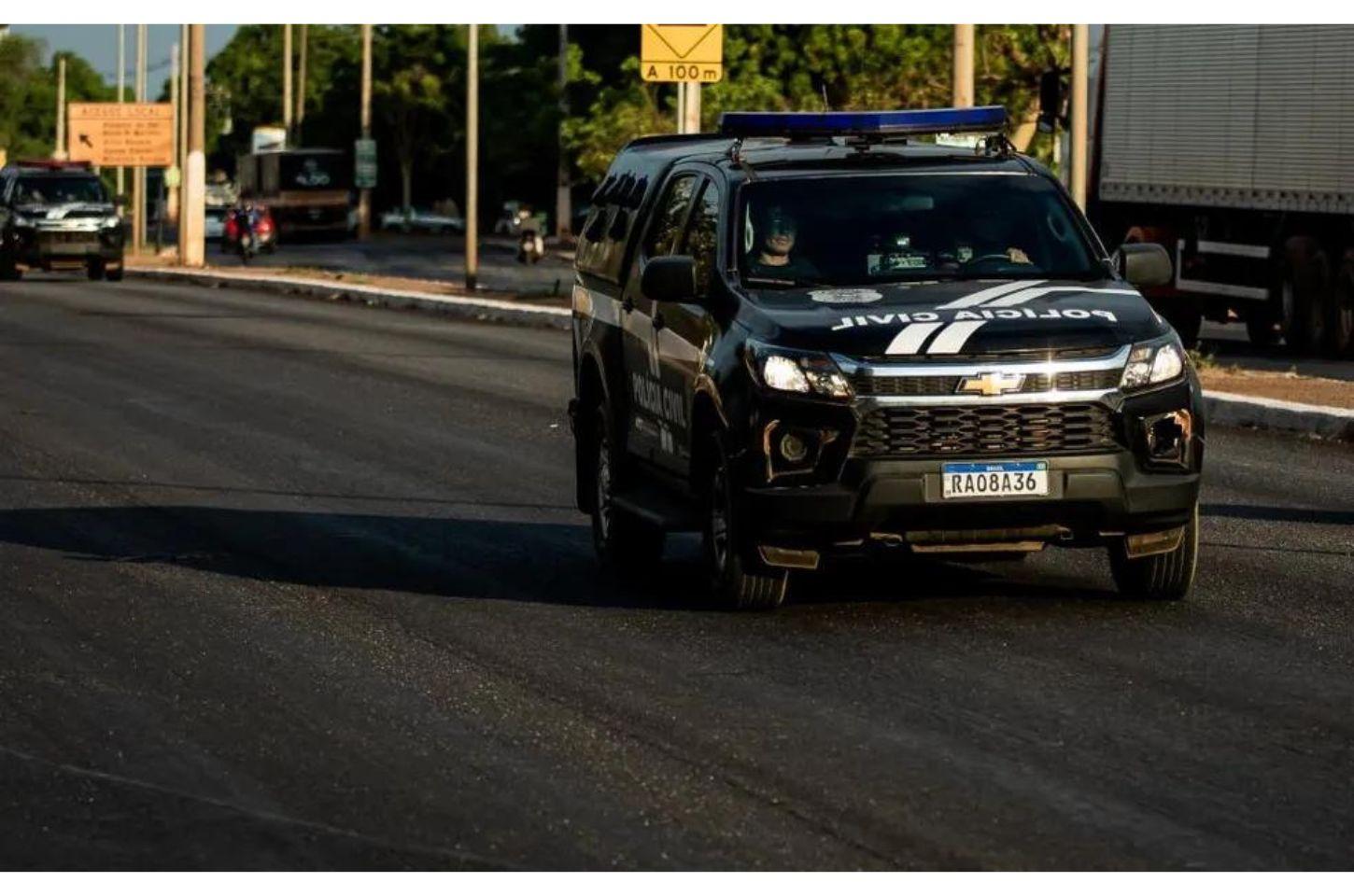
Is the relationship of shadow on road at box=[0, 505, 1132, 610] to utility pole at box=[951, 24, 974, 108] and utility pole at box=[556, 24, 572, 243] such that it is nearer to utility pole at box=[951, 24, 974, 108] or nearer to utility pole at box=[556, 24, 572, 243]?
utility pole at box=[951, 24, 974, 108]

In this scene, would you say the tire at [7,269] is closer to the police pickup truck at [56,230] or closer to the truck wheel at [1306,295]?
the police pickup truck at [56,230]

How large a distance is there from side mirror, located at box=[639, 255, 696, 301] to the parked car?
332 ft

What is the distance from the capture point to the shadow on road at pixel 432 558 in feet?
40.7

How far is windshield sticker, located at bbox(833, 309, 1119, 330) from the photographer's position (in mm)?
11305

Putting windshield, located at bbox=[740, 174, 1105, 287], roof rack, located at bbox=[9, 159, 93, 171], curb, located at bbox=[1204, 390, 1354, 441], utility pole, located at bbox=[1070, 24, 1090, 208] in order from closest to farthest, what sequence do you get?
1. windshield, located at bbox=[740, 174, 1105, 287]
2. curb, located at bbox=[1204, 390, 1354, 441]
3. utility pole, located at bbox=[1070, 24, 1090, 208]
4. roof rack, located at bbox=[9, 159, 93, 171]

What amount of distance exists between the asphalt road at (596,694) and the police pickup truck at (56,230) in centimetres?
3871

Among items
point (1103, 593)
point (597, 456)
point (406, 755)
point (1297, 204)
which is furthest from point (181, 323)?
point (406, 755)

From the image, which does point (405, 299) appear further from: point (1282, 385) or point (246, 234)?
point (246, 234)

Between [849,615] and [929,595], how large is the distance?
605 millimetres

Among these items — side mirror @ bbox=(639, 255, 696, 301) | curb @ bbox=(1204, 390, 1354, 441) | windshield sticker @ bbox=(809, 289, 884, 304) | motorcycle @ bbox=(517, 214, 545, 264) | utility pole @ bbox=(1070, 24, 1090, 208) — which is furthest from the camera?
motorcycle @ bbox=(517, 214, 545, 264)

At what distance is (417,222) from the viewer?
4641 inches

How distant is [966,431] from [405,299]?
107 feet

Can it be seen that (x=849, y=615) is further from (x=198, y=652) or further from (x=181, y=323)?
(x=181, y=323)

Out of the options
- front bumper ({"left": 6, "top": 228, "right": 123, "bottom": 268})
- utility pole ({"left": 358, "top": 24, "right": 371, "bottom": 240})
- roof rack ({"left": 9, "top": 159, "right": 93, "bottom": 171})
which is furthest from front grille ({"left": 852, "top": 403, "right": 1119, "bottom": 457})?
utility pole ({"left": 358, "top": 24, "right": 371, "bottom": 240})
